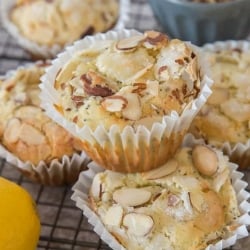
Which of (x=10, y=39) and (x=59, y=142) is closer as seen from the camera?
(x=59, y=142)

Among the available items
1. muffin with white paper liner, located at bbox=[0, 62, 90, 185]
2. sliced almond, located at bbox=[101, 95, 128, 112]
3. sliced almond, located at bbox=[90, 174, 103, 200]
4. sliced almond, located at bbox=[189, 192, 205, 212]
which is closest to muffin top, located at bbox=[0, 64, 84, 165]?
muffin with white paper liner, located at bbox=[0, 62, 90, 185]

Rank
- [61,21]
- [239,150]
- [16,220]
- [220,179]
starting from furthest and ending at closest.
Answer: [61,21] → [239,150] → [220,179] → [16,220]

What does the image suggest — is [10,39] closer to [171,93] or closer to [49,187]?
[49,187]

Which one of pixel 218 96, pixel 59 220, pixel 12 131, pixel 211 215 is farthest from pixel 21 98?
pixel 211 215

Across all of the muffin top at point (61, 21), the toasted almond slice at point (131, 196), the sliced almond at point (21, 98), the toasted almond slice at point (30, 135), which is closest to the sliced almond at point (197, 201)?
the toasted almond slice at point (131, 196)

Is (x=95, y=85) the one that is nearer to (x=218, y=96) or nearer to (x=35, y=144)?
(x=35, y=144)

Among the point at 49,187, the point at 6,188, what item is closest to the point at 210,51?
the point at 49,187

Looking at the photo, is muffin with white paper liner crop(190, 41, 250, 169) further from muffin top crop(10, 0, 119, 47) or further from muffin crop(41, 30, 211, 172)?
muffin top crop(10, 0, 119, 47)
